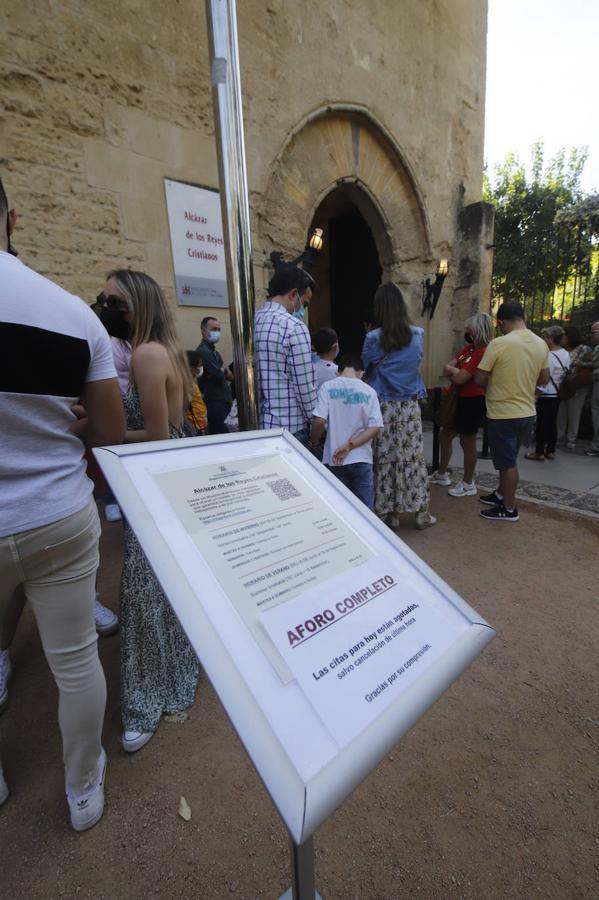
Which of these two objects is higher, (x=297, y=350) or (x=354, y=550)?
(x=297, y=350)

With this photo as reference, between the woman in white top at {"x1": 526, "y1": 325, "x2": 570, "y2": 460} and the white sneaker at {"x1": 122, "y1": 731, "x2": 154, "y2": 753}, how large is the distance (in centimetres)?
549

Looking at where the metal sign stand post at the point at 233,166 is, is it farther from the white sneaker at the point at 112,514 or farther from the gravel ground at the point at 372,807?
the white sneaker at the point at 112,514

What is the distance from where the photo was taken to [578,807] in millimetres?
1512

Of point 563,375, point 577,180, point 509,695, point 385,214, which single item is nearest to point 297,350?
point 509,695

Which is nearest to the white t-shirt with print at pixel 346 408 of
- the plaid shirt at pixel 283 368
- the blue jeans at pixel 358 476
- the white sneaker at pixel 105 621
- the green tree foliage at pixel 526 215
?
the blue jeans at pixel 358 476

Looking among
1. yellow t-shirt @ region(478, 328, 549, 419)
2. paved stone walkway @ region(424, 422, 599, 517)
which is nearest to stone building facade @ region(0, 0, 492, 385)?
yellow t-shirt @ region(478, 328, 549, 419)

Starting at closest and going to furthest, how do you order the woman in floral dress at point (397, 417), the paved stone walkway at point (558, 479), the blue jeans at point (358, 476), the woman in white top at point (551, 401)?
the blue jeans at point (358, 476)
the woman in floral dress at point (397, 417)
the paved stone walkway at point (558, 479)
the woman in white top at point (551, 401)

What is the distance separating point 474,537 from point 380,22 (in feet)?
24.6

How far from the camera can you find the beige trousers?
1.15 m

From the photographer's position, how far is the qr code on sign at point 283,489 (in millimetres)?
1048

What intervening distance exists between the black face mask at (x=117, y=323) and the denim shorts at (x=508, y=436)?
10.2 feet

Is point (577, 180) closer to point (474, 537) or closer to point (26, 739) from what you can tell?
point (474, 537)

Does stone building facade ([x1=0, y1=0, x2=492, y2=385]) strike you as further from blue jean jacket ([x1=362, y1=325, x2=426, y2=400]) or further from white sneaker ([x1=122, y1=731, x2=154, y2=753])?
white sneaker ([x1=122, y1=731, x2=154, y2=753])

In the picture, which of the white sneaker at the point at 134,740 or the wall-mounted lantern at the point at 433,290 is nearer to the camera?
the white sneaker at the point at 134,740
